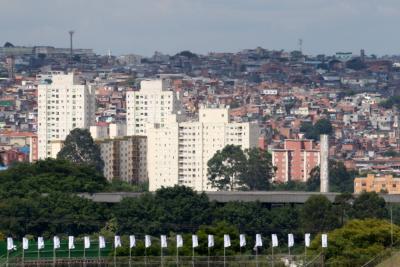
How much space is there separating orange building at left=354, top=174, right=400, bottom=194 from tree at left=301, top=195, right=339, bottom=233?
3051cm

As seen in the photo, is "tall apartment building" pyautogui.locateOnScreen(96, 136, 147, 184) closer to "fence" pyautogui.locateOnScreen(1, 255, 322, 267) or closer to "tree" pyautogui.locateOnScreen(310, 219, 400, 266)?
"tree" pyautogui.locateOnScreen(310, 219, 400, 266)

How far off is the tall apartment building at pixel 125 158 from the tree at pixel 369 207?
1582 inches

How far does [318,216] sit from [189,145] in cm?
4417

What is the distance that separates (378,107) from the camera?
172 meters

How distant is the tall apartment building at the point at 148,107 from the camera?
123m

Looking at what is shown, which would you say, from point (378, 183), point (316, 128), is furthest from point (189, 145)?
point (316, 128)

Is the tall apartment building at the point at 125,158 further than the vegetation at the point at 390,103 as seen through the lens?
No

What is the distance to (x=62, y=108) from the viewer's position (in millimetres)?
122625

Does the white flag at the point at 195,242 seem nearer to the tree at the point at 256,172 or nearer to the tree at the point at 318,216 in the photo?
the tree at the point at 318,216

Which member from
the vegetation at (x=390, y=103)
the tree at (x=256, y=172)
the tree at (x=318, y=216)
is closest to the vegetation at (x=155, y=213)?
the tree at (x=318, y=216)

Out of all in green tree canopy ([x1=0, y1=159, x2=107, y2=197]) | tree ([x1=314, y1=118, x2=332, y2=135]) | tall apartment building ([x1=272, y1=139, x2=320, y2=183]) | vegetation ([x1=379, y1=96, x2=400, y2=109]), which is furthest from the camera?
vegetation ([x1=379, y1=96, x2=400, y2=109])

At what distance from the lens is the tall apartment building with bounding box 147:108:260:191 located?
108 meters

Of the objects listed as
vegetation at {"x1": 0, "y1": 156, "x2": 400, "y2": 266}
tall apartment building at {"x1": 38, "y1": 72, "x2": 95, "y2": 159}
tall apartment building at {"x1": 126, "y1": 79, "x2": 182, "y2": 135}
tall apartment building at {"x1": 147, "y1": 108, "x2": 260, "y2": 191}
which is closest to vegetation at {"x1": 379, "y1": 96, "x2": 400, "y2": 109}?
tall apartment building at {"x1": 126, "y1": 79, "x2": 182, "y2": 135}

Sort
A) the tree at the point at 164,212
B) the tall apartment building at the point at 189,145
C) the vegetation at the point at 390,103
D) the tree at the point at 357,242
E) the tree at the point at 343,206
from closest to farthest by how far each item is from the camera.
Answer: the tree at the point at 357,242
the tree at the point at 343,206
the tree at the point at 164,212
the tall apartment building at the point at 189,145
the vegetation at the point at 390,103
